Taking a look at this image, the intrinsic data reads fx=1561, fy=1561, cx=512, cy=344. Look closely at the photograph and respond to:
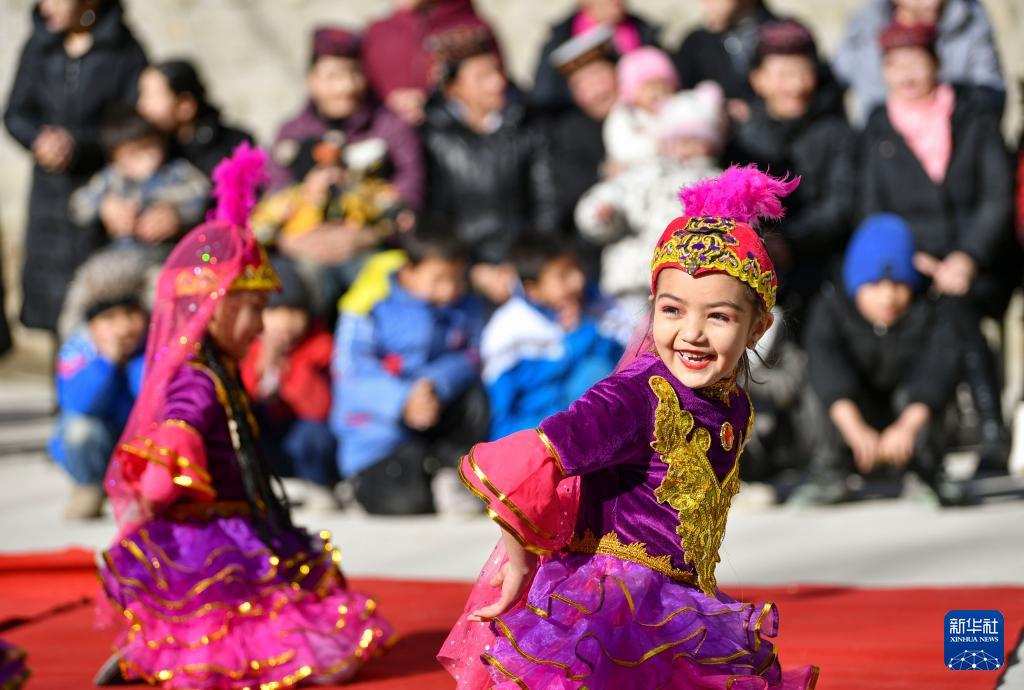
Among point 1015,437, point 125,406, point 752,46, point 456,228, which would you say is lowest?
point 1015,437

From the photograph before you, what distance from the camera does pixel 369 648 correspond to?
14.4 ft

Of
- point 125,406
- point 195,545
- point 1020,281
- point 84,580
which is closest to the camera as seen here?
point 195,545

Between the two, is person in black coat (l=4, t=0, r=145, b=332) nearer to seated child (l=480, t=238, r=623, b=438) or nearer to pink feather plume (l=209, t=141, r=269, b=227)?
seated child (l=480, t=238, r=623, b=438)

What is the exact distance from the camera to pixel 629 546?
3.22 m

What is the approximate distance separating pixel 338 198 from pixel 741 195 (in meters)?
4.89

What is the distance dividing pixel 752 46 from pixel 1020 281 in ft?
6.22

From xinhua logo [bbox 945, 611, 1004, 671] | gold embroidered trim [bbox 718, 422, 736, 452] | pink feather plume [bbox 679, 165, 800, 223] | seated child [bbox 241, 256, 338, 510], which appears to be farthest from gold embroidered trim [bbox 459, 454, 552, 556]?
seated child [bbox 241, 256, 338, 510]

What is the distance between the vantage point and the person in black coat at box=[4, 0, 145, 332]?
343 inches

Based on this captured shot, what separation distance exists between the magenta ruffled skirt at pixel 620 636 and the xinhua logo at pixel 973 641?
126cm

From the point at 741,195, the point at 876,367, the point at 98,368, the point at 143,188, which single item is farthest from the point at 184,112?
the point at 741,195

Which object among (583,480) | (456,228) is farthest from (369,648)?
(456,228)

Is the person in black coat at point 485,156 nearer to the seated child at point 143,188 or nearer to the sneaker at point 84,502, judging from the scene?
the seated child at point 143,188

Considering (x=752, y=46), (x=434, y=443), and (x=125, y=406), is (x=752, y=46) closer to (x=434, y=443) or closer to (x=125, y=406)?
(x=434, y=443)

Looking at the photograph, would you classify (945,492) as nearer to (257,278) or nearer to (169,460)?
(257,278)
